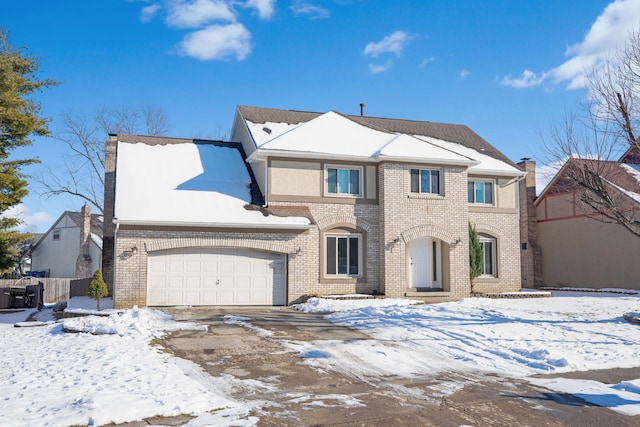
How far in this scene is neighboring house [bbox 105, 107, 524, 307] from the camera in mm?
18219

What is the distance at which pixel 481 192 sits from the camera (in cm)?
2319

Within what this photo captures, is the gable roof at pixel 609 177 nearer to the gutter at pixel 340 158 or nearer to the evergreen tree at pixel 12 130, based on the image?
the gutter at pixel 340 158

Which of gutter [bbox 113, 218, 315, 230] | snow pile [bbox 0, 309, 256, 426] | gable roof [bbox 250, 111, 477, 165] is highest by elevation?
gable roof [bbox 250, 111, 477, 165]

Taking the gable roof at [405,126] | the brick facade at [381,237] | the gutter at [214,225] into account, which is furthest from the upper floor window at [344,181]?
the gable roof at [405,126]

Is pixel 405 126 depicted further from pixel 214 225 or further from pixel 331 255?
pixel 214 225

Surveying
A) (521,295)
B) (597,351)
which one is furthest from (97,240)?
(597,351)

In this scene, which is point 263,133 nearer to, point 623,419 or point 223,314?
point 223,314

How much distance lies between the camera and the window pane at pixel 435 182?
69.4ft

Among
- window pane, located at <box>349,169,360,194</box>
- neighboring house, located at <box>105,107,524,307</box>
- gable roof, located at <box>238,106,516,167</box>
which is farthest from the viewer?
gable roof, located at <box>238,106,516,167</box>

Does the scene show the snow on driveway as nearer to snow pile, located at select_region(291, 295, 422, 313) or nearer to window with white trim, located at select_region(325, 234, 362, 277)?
snow pile, located at select_region(291, 295, 422, 313)

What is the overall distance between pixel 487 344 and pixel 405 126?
1552 cm

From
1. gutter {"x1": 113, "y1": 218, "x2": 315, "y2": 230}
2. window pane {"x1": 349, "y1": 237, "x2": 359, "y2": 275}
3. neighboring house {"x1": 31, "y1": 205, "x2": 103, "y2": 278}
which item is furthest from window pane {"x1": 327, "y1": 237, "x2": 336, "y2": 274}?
neighboring house {"x1": 31, "y1": 205, "x2": 103, "y2": 278}

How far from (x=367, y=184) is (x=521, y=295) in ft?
23.6

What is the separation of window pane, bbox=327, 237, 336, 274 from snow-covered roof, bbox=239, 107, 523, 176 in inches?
119
